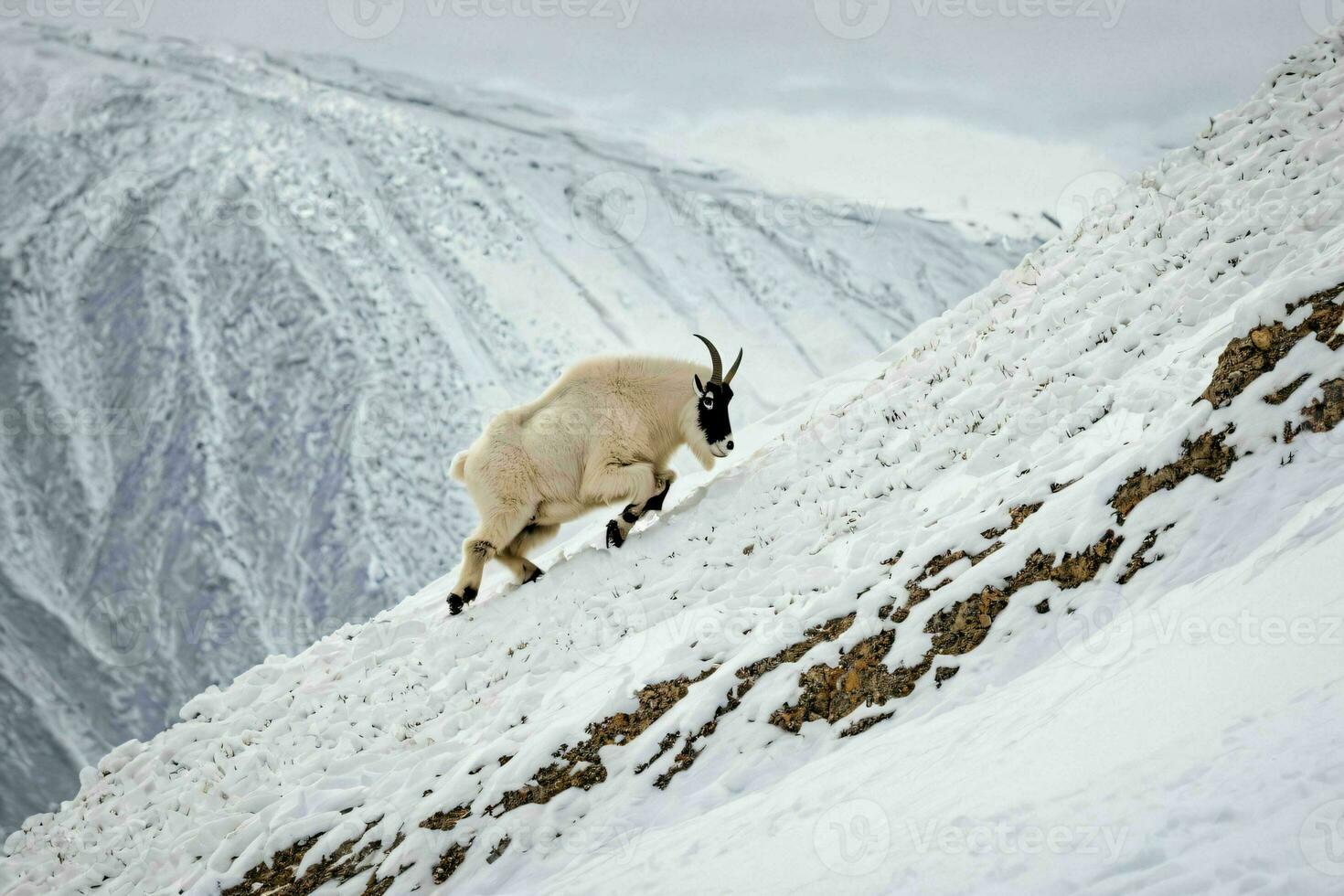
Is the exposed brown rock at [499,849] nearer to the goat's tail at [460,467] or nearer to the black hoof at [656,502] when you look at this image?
the black hoof at [656,502]

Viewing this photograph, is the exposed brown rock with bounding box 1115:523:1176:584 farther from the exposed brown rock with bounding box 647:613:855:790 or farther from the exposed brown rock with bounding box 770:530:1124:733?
the exposed brown rock with bounding box 647:613:855:790

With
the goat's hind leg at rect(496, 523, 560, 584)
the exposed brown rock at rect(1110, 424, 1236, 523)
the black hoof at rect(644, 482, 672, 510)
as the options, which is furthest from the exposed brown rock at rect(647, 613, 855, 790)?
the goat's hind leg at rect(496, 523, 560, 584)

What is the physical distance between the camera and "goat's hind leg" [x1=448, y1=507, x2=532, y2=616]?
11078 millimetres

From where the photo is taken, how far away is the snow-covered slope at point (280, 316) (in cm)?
3672

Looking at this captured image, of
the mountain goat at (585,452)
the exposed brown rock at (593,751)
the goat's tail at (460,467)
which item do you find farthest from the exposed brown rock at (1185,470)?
the goat's tail at (460,467)

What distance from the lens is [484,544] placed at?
11164mm

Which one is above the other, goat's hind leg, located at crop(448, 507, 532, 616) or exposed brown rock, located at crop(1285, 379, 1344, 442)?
goat's hind leg, located at crop(448, 507, 532, 616)

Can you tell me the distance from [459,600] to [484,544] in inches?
31.5

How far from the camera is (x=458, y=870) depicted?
6953 millimetres

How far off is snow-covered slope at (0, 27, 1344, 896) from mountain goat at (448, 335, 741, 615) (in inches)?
22.4

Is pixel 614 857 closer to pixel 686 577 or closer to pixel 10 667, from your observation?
pixel 686 577

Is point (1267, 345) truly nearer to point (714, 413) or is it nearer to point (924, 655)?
point (924, 655)

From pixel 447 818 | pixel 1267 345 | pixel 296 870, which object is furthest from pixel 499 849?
pixel 1267 345

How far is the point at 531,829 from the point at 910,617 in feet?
10.5
